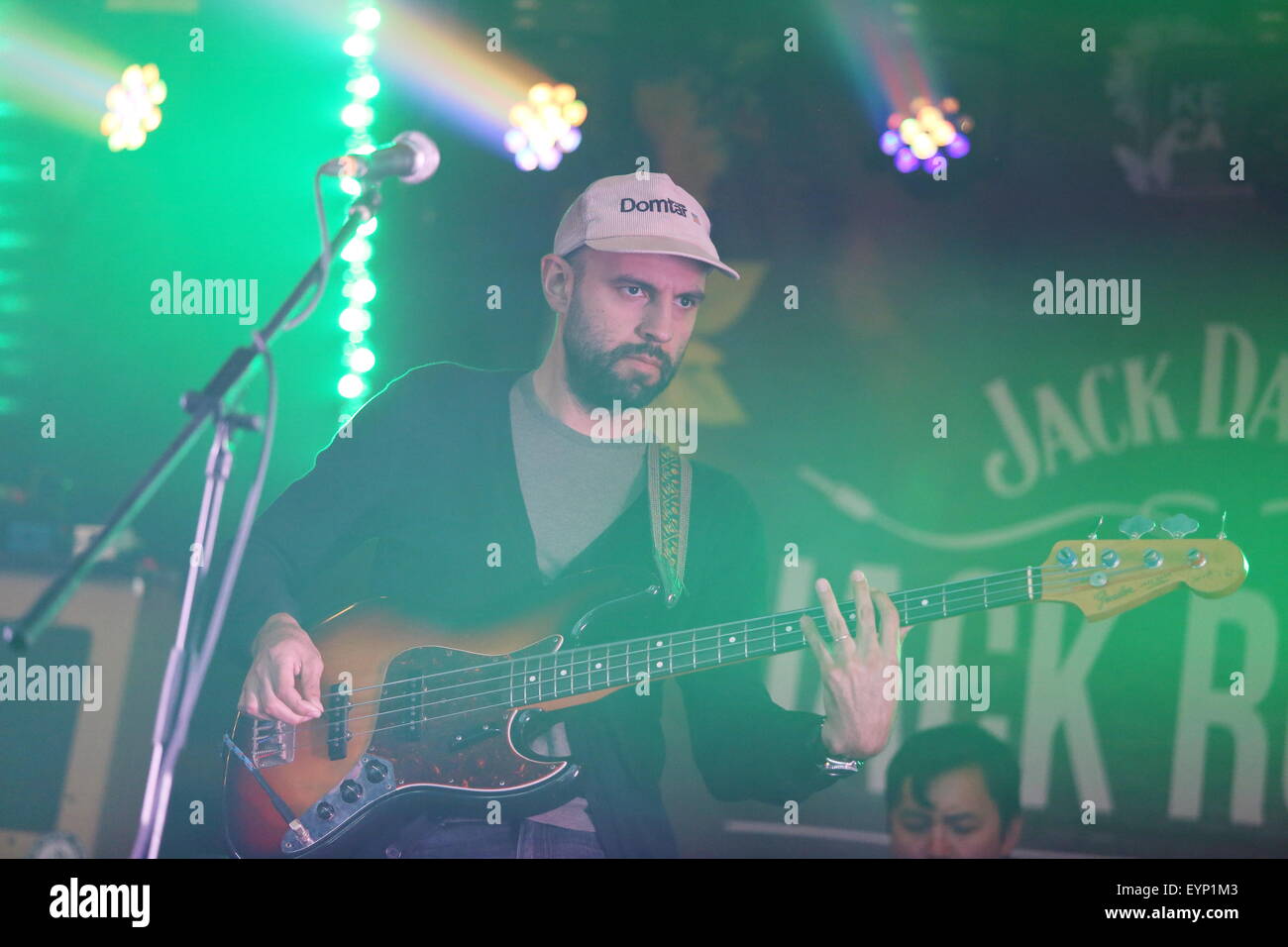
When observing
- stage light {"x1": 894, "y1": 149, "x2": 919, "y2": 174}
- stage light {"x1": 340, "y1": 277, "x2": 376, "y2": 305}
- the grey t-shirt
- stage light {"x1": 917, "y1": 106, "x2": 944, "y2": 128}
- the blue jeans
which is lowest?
the blue jeans

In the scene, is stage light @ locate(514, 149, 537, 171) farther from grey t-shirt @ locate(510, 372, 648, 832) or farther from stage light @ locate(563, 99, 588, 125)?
grey t-shirt @ locate(510, 372, 648, 832)

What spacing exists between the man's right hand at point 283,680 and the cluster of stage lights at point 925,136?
97.5 inches

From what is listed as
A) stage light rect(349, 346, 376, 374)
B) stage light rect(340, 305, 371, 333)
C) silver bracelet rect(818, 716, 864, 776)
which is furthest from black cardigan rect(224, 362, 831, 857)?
stage light rect(340, 305, 371, 333)

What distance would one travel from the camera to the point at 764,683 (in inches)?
152

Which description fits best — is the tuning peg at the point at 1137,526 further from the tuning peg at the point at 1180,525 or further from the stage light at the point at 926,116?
the stage light at the point at 926,116

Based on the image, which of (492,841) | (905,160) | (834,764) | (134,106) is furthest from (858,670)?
(134,106)

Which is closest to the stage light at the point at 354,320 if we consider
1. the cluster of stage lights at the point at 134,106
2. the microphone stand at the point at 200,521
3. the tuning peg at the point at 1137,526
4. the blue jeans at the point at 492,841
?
the cluster of stage lights at the point at 134,106

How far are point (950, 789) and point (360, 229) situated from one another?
8.78 feet

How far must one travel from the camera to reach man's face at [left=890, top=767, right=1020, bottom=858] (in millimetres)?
3752

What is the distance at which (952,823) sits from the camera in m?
3.79

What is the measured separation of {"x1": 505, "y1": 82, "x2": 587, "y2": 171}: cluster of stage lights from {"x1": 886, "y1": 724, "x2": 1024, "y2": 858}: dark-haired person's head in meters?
2.27

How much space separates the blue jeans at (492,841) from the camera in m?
3.43
